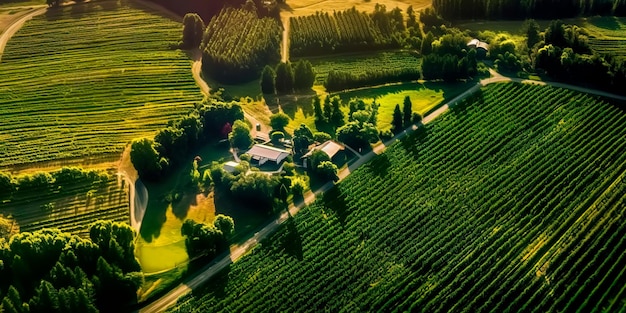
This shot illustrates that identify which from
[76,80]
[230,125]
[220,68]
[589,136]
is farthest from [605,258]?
[76,80]

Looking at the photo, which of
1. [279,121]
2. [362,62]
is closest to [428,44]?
[362,62]

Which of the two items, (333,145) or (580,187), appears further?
(333,145)

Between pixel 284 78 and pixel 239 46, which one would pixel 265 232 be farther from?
pixel 239 46

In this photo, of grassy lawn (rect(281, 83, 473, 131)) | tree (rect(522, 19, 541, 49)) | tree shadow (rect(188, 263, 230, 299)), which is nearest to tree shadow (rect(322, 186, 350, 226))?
tree shadow (rect(188, 263, 230, 299))

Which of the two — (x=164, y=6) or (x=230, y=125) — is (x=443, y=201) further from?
(x=164, y=6)

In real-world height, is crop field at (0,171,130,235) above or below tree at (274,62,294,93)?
below

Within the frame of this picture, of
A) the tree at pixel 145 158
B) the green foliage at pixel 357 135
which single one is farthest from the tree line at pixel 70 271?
the green foliage at pixel 357 135

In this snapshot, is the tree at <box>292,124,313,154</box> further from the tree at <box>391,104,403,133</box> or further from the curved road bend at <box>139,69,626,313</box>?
the tree at <box>391,104,403,133</box>
